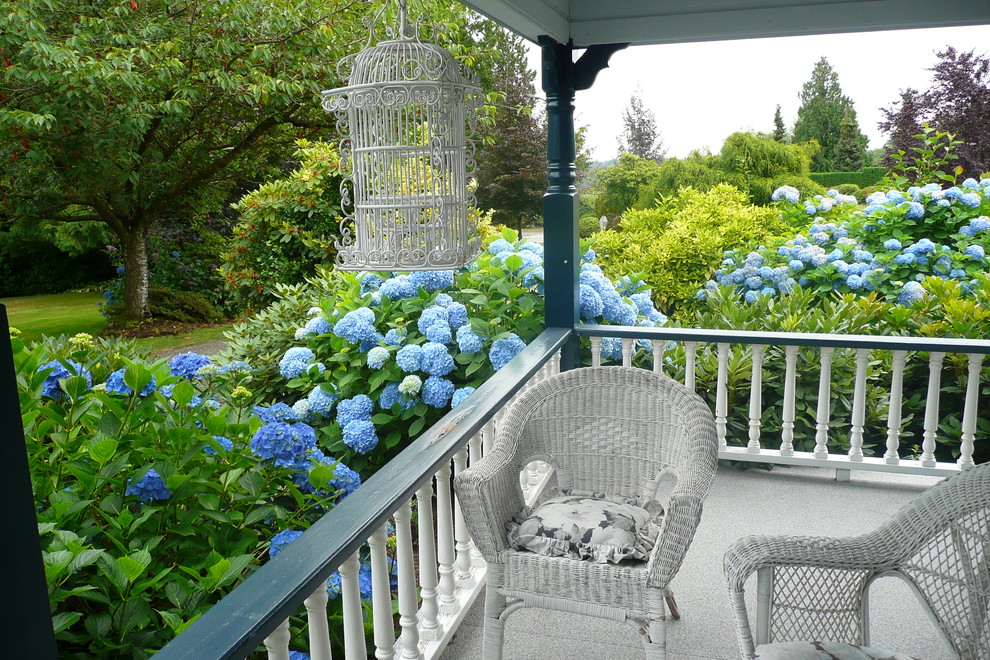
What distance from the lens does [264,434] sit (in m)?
1.62

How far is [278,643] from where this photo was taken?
120 centimetres

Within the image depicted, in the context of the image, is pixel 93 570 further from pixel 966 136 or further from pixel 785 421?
pixel 966 136

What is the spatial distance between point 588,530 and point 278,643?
0.88 meters

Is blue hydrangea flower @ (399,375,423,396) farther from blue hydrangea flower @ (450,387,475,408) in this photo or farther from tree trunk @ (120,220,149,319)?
tree trunk @ (120,220,149,319)

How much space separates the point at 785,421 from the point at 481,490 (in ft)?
6.50

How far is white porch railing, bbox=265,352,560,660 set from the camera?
1.35 m

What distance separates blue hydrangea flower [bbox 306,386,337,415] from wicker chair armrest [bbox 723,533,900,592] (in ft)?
6.14

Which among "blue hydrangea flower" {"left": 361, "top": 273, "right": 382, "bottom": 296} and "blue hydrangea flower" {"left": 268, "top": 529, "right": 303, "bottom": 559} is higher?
"blue hydrangea flower" {"left": 361, "top": 273, "right": 382, "bottom": 296}

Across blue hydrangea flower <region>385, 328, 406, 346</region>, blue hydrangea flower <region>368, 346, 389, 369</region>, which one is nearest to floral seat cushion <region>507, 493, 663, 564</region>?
blue hydrangea flower <region>368, 346, 389, 369</region>

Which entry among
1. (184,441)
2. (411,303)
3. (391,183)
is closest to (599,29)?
(391,183)

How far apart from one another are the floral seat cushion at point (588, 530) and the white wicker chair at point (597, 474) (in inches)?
1.5

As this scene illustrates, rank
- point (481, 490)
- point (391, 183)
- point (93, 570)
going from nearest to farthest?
point (93, 570), point (481, 490), point (391, 183)

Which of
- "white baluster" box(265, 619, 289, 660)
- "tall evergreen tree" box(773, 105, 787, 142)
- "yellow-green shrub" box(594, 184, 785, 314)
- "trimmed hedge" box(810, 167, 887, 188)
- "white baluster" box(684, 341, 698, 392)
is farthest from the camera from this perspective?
"tall evergreen tree" box(773, 105, 787, 142)

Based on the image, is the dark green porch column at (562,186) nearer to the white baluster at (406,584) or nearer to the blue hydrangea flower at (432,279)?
the blue hydrangea flower at (432,279)
